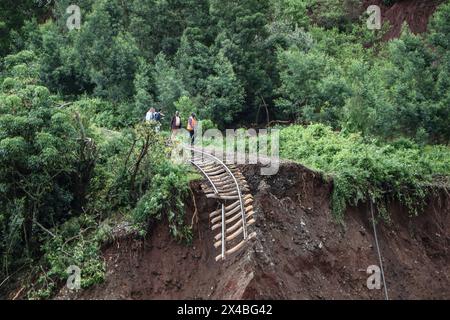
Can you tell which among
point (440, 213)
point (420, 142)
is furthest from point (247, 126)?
point (440, 213)

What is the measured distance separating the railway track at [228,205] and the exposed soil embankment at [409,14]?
68.0 feet

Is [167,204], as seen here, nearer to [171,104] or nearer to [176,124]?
[176,124]

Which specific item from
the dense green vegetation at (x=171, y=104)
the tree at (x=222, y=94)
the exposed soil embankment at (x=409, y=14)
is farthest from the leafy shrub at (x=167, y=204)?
the exposed soil embankment at (x=409, y=14)

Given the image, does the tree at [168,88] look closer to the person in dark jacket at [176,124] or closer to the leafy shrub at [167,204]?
the person in dark jacket at [176,124]

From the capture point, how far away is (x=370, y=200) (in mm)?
16422

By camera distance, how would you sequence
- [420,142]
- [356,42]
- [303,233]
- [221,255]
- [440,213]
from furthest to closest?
[356,42] → [420,142] → [440,213] → [303,233] → [221,255]

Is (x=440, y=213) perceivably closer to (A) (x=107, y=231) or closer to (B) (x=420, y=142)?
(B) (x=420, y=142)

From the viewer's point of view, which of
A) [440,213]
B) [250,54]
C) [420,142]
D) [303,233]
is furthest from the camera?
[250,54]

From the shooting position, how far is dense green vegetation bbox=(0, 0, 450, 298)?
572 inches

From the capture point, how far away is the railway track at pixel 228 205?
43.0 ft

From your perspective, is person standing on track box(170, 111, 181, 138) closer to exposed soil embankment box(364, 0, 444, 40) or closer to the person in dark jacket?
the person in dark jacket

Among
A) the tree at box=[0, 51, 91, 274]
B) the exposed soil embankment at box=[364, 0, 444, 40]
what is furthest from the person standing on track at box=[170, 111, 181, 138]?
the exposed soil embankment at box=[364, 0, 444, 40]

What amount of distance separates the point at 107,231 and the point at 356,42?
21996 mm

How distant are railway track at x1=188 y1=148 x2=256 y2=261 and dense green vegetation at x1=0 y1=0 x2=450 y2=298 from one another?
70 cm
